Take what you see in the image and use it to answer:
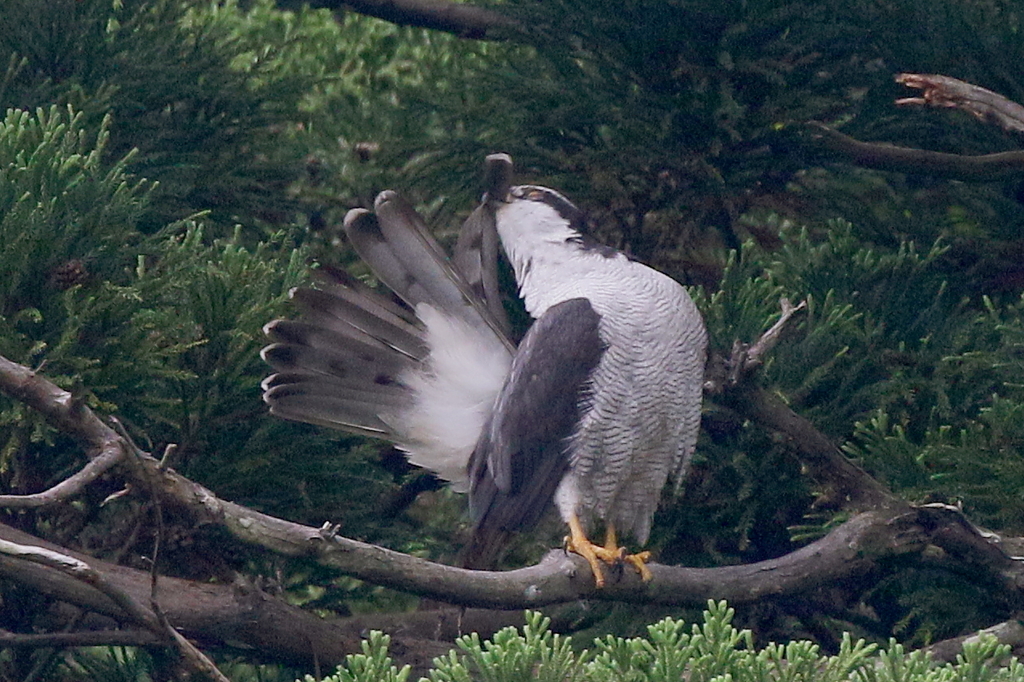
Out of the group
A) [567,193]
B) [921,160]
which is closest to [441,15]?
[567,193]

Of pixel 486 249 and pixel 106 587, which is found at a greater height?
pixel 486 249

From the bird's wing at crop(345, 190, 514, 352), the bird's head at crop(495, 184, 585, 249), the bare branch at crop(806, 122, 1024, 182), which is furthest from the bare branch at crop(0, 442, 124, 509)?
the bare branch at crop(806, 122, 1024, 182)

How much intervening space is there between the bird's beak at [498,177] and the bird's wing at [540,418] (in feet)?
1.69

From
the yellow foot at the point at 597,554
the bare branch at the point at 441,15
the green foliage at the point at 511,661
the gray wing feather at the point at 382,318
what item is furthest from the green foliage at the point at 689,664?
the bare branch at the point at 441,15

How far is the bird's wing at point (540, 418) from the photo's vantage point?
12.6 feet

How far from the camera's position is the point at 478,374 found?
418cm

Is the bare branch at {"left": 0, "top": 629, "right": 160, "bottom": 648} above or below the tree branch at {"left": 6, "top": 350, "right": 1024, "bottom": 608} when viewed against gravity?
below

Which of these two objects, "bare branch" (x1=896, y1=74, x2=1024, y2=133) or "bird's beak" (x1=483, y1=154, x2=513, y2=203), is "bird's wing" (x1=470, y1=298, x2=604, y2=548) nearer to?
"bird's beak" (x1=483, y1=154, x2=513, y2=203)

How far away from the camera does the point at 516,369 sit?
3939 mm

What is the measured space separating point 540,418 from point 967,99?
1.38m

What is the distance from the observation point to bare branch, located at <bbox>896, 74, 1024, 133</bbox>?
391 cm

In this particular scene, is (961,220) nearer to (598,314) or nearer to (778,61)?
(778,61)

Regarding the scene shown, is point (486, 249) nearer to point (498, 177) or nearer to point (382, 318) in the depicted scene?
point (498, 177)

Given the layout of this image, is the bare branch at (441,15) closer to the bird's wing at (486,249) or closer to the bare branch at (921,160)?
the bird's wing at (486,249)
